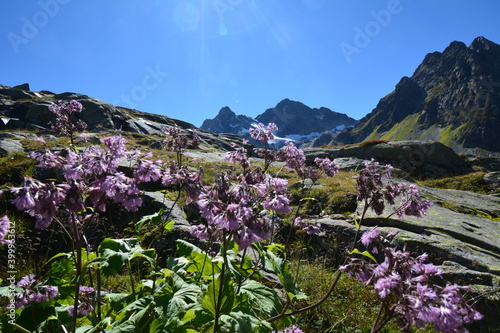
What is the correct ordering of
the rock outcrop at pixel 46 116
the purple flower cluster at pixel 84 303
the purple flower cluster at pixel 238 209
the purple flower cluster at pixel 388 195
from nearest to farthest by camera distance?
1. the purple flower cluster at pixel 238 209
2. the purple flower cluster at pixel 84 303
3. the purple flower cluster at pixel 388 195
4. the rock outcrop at pixel 46 116

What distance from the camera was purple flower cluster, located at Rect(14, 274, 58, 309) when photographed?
296cm

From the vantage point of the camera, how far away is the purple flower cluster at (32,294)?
117 inches

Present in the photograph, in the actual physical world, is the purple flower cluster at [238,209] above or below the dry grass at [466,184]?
above

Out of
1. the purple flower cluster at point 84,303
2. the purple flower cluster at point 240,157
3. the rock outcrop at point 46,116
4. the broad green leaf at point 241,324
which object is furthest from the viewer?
the rock outcrop at point 46,116

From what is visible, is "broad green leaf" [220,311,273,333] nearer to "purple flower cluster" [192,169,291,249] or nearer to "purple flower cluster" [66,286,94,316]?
"purple flower cluster" [192,169,291,249]

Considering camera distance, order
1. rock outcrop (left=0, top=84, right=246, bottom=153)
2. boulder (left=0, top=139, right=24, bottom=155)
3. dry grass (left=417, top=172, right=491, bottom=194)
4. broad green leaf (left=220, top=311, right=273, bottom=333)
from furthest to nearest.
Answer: rock outcrop (left=0, top=84, right=246, bottom=153), dry grass (left=417, top=172, right=491, bottom=194), boulder (left=0, top=139, right=24, bottom=155), broad green leaf (left=220, top=311, right=273, bottom=333)

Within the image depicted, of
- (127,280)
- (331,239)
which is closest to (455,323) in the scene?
(127,280)

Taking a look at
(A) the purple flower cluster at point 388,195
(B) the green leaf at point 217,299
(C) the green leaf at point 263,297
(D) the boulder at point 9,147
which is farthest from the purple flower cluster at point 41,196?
(D) the boulder at point 9,147

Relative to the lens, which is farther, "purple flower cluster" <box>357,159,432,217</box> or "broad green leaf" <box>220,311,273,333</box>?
"purple flower cluster" <box>357,159,432,217</box>

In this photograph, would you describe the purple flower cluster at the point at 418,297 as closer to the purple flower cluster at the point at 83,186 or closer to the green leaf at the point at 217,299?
the green leaf at the point at 217,299

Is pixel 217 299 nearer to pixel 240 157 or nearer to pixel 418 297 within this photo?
pixel 418 297

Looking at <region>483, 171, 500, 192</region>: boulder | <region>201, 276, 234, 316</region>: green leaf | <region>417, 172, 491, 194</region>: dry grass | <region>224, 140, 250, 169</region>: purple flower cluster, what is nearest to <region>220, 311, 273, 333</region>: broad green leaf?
<region>201, 276, 234, 316</region>: green leaf

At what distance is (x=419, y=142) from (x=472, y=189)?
11352 mm

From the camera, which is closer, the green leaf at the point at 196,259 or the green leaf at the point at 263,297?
the green leaf at the point at 263,297
